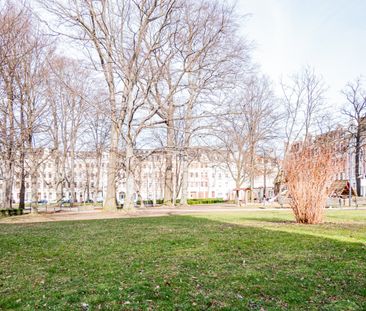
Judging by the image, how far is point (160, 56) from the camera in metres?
24.9

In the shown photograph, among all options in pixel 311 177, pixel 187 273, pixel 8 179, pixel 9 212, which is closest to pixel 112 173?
pixel 9 212

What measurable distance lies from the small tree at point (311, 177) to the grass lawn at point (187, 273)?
320 cm

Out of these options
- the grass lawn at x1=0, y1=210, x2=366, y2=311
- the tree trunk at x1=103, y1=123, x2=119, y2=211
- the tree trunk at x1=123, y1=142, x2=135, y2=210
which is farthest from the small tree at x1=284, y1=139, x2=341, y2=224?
the tree trunk at x1=103, y1=123, x2=119, y2=211

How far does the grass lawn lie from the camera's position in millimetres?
4520

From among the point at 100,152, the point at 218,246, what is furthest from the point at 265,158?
the point at 218,246

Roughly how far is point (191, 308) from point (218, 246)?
4.10 meters

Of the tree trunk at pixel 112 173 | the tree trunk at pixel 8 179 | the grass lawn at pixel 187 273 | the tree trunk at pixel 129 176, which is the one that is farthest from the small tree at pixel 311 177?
the tree trunk at pixel 8 179

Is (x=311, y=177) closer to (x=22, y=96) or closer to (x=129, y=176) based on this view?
(x=129, y=176)

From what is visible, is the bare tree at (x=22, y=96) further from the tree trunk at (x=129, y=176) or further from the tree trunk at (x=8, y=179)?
the tree trunk at (x=129, y=176)

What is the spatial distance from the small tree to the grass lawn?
3204 mm

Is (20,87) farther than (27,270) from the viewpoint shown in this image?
Yes

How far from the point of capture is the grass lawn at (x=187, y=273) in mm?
4520

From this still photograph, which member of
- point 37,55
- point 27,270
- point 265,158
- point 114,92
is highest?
point 37,55

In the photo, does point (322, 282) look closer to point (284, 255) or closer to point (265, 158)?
point (284, 255)
